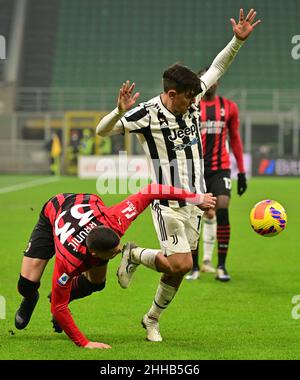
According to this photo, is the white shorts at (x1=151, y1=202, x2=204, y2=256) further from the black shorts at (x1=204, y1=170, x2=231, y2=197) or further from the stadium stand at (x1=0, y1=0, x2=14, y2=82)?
the stadium stand at (x1=0, y1=0, x2=14, y2=82)

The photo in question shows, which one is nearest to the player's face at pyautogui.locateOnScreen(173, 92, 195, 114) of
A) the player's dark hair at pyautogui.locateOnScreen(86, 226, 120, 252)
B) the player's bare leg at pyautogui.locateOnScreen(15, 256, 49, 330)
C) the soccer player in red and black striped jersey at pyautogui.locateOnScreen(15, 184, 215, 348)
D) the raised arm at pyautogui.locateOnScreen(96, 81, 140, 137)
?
the raised arm at pyautogui.locateOnScreen(96, 81, 140, 137)

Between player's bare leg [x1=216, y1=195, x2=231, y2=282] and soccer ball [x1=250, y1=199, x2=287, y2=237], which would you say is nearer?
soccer ball [x1=250, y1=199, x2=287, y2=237]

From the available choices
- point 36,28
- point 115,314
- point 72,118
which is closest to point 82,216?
point 115,314

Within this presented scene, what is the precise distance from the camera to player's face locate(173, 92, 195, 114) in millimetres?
6524

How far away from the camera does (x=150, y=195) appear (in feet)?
20.8

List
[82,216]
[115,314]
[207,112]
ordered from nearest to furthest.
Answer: [82,216]
[115,314]
[207,112]

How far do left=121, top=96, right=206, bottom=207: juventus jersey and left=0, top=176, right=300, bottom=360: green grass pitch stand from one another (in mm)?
1125

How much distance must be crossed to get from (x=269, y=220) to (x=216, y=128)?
7.50ft

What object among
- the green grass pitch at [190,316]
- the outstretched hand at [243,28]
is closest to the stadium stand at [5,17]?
the green grass pitch at [190,316]

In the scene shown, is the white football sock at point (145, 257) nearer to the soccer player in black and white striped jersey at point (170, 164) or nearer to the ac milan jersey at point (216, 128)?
the soccer player in black and white striped jersey at point (170, 164)

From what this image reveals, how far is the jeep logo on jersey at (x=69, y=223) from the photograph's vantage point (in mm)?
6094

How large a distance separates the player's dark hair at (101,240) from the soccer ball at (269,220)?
239cm
